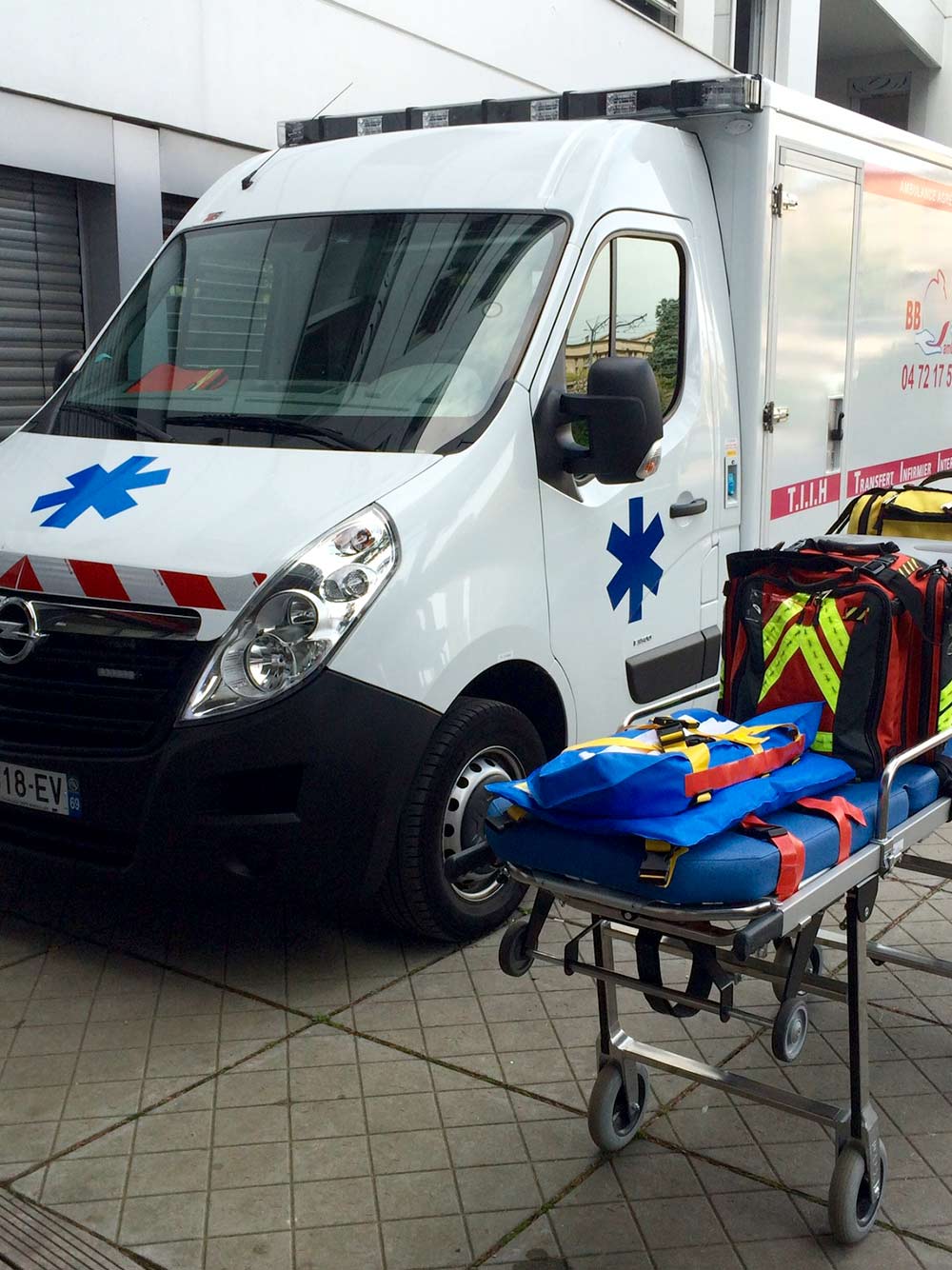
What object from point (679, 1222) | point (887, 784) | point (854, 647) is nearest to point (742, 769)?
point (887, 784)

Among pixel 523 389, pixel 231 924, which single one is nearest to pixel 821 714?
pixel 523 389

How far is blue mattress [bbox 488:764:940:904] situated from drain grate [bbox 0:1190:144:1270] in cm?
116

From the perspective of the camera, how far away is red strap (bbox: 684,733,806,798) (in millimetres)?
2793

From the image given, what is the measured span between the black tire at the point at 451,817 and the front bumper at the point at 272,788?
111 millimetres

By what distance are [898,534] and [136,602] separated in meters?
2.34

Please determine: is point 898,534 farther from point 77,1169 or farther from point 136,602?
point 77,1169

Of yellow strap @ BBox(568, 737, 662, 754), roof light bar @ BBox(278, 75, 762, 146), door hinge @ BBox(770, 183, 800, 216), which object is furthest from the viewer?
door hinge @ BBox(770, 183, 800, 216)

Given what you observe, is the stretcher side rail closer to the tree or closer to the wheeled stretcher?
the wheeled stretcher

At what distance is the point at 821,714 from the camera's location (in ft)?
11.1

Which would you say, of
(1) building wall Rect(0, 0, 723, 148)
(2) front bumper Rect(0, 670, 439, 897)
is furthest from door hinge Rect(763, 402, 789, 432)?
(1) building wall Rect(0, 0, 723, 148)

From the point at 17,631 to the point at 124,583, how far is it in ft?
1.34

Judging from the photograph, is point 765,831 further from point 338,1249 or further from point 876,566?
point 338,1249

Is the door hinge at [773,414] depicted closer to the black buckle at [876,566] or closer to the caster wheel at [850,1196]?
the black buckle at [876,566]

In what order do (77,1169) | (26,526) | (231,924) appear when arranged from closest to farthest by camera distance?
(77,1169) < (26,526) < (231,924)
